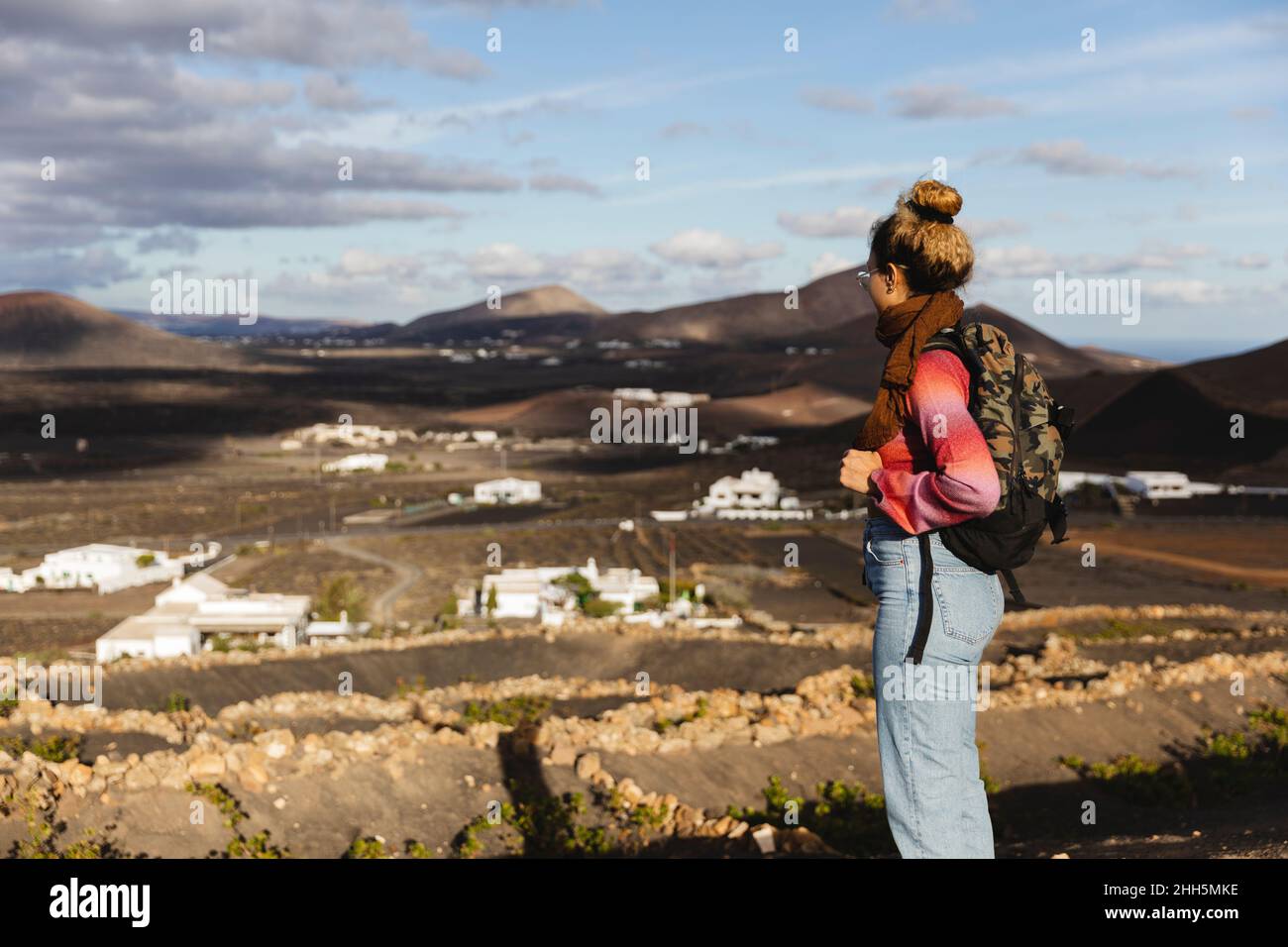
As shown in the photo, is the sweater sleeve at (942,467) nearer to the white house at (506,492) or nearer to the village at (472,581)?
the village at (472,581)

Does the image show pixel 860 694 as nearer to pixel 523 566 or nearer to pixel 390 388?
pixel 523 566

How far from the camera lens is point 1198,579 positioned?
48.4m

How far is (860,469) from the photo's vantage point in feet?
11.4

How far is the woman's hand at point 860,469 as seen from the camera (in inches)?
137

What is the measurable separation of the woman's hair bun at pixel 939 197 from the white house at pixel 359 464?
101 m

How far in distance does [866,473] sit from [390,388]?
181610 mm

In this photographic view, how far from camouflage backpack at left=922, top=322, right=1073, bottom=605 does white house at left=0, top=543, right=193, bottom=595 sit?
2000 inches

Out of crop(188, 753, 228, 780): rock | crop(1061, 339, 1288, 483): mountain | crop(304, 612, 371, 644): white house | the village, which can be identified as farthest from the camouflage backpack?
crop(1061, 339, 1288, 483): mountain
